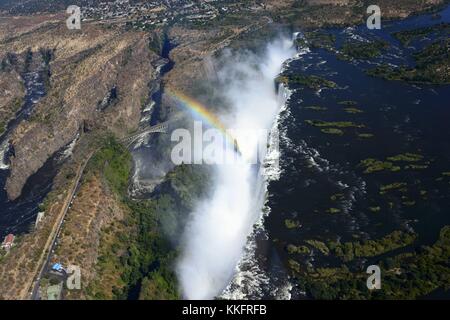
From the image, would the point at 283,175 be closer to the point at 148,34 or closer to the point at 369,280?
the point at 369,280

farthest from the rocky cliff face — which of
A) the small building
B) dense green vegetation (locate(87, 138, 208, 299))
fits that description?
the small building

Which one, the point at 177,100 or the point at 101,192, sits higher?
the point at 177,100

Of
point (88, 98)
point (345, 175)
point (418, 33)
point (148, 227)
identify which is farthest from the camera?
point (418, 33)

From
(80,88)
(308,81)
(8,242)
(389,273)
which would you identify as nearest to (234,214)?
(389,273)

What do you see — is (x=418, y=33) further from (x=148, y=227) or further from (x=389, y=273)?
(x=148, y=227)

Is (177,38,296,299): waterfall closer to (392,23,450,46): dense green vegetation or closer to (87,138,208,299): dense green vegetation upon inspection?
(87,138,208,299): dense green vegetation

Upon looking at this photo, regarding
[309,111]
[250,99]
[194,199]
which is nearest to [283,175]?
[194,199]
